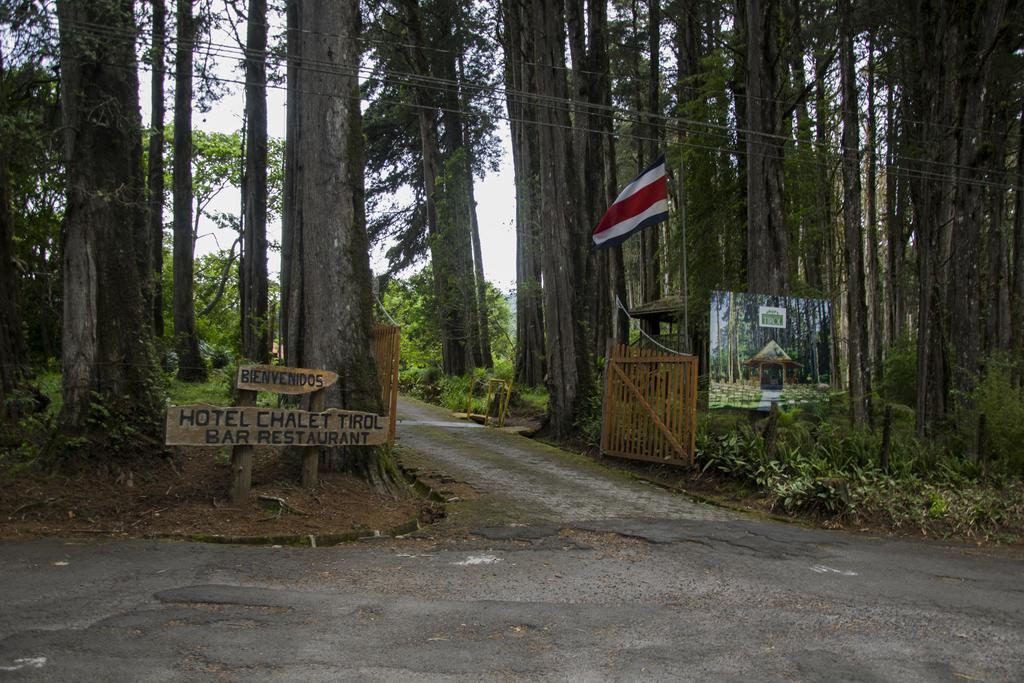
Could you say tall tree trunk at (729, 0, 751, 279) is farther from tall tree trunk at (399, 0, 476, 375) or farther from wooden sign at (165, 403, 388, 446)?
wooden sign at (165, 403, 388, 446)

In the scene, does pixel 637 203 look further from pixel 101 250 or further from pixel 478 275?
pixel 478 275

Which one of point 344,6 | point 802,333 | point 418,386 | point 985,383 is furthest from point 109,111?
point 418,386

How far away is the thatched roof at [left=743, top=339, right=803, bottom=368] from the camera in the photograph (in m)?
12.2

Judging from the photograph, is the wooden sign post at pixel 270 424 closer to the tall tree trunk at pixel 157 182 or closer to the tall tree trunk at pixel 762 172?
the tall tree trunk at pixel 762 172

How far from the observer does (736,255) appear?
21.5 meters

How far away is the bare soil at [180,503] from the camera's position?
724 cm

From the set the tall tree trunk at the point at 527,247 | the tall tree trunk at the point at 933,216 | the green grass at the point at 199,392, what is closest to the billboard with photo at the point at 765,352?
the tall tree trunk at the point at 933,216

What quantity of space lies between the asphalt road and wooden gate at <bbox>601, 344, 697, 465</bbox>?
12.0ft

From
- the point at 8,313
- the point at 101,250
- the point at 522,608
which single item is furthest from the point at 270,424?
the point at 8,313

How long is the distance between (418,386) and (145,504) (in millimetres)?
25610

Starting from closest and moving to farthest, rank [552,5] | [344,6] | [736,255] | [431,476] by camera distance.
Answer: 1. [344,6]
2. [431,476]
3. [552,5]
4. [736,255]

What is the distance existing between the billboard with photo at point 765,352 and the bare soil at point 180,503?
18.4 ft

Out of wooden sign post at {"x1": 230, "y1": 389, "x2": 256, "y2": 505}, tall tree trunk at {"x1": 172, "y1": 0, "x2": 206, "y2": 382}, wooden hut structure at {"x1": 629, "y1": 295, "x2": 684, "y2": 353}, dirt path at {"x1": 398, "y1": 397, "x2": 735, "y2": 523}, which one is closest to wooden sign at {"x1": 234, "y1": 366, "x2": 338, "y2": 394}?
wooden sign post at {"x1": 230, "y1": 389, "x2": 256, "y2": 505}

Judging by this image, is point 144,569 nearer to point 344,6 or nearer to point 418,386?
point 344,6
